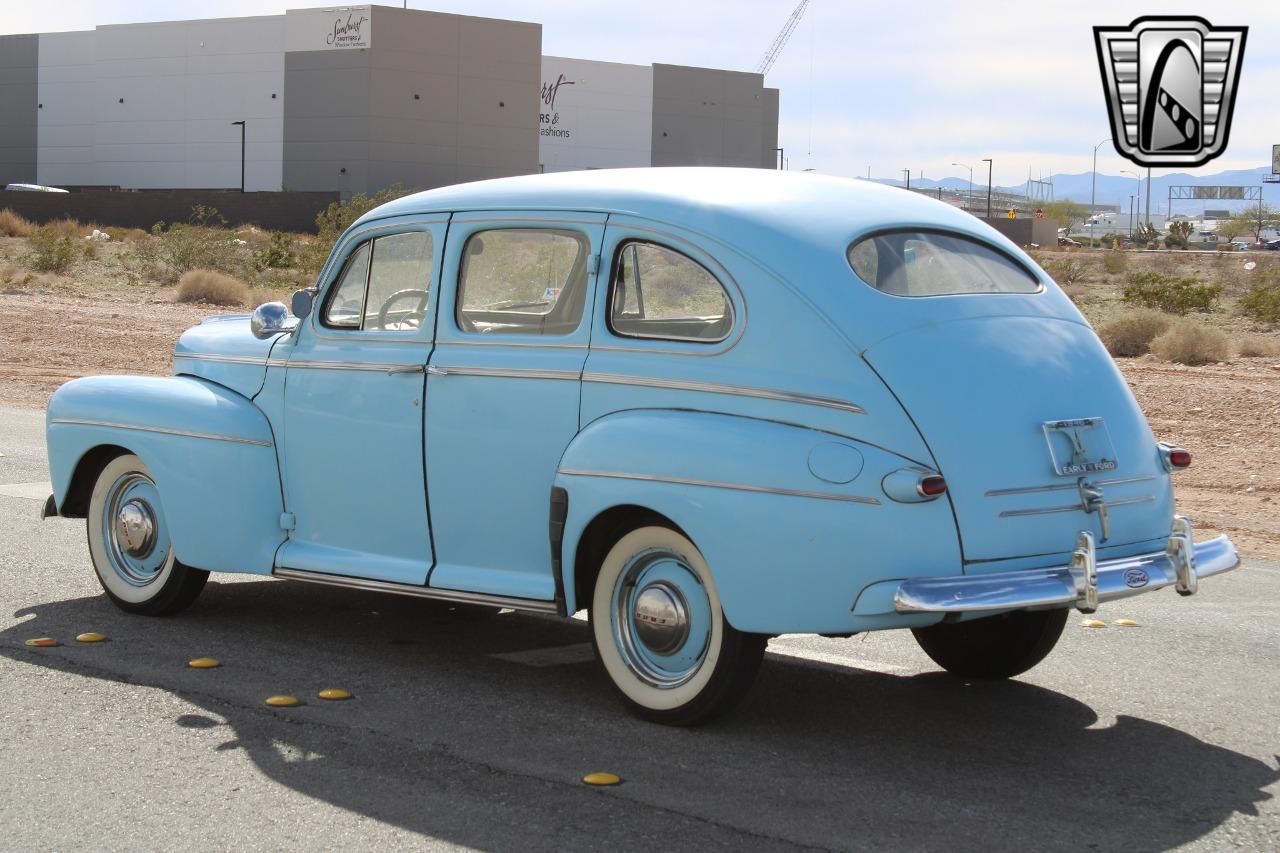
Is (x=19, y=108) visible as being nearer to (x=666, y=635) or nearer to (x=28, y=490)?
(x=28, y=490)

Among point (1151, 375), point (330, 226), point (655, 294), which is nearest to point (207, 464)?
point (655, 294)

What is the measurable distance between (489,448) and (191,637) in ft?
6.09

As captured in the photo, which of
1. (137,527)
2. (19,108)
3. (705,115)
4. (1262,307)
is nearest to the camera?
(137,527)

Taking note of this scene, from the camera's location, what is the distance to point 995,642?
6031mm

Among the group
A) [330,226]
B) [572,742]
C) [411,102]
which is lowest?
[572,742]

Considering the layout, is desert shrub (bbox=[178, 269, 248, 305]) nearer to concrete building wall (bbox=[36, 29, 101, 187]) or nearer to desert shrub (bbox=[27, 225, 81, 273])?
desert shrub (bbox=[27, 225, 81, 273])

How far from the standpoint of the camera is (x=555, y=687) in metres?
5.97

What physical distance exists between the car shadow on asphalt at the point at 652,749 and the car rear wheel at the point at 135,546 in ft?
0.52

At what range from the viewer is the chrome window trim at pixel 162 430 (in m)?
6.56

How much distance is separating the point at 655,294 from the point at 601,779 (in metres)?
1.81

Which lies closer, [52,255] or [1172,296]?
[1172,296]

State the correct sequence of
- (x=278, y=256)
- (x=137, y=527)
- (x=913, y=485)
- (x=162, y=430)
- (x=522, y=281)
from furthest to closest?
(x=278, y=256) → (x=137, y=527) → (x=162, y=430) → (x=522, y=281) → (x=913, y=485)

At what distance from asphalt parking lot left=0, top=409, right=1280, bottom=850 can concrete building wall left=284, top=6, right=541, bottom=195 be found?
237 feet

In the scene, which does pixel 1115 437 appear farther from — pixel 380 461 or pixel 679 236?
pixel 380 461
